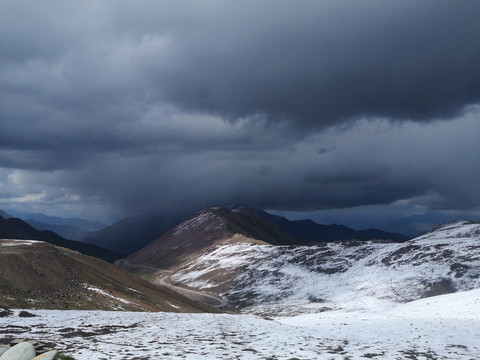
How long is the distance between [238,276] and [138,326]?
5881 inches

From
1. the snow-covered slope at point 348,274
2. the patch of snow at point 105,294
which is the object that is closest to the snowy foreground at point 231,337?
the patch of snow at point 105,294

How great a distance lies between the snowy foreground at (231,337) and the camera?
68.2 ft

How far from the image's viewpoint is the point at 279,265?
172125mm

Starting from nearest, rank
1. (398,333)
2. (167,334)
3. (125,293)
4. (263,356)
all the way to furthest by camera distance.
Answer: (263,356) < (167,334) < (398,333) < (125,293)

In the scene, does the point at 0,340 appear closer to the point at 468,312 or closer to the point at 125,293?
the point at 125,293

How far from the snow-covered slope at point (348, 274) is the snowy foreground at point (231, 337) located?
75660 millimetres

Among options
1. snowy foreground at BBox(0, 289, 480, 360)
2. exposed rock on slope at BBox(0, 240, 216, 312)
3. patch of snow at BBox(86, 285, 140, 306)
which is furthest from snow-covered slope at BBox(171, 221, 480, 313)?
snowy foreground at BBox(0, 289, 480, 360)

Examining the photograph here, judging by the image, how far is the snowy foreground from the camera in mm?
20797

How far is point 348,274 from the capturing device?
143750mm

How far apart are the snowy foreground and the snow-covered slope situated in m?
75.7

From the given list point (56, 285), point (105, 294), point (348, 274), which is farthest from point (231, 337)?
point (348, 274)

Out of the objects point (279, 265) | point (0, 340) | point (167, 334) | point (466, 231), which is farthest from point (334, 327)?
point (466, 231)

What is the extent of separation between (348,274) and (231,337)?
128 m

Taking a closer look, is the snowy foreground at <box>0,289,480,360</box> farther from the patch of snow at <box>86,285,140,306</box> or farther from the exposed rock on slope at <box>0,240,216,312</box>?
the patch of snow at <box>86,285,140,306</box>
